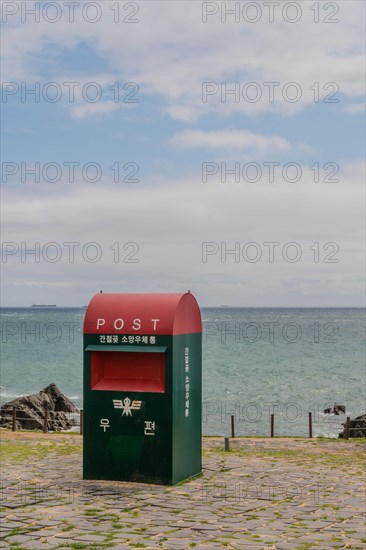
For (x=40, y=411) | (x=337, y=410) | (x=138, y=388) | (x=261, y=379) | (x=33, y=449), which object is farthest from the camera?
(x=261, y=379)

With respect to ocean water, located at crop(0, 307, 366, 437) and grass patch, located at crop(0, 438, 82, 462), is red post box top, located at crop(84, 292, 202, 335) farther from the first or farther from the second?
ocean water, located at crop(0, 307, 366, 437)

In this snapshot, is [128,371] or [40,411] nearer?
[128,371]

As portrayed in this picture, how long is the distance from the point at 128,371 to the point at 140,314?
1.20 meters

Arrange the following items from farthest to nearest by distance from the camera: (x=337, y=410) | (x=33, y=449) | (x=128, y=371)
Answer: (x=337, y=410) → (x=33, y=449) → (x=128, y=371)

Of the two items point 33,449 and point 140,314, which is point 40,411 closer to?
point 33,449

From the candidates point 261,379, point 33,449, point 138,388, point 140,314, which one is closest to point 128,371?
point 138,388

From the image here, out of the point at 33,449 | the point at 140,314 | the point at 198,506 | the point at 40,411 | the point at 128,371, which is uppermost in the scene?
the point at 140,314

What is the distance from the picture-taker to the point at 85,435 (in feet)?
46.7

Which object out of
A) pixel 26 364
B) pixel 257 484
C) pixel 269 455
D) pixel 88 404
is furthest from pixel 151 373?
pixel 26 364

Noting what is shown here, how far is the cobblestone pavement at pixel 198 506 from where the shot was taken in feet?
32.8

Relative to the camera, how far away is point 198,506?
12.1 metres

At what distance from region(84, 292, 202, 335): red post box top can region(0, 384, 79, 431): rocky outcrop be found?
714 inches

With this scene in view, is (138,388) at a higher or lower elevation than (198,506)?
higher

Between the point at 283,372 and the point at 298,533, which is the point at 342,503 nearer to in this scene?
the point at 298,533
